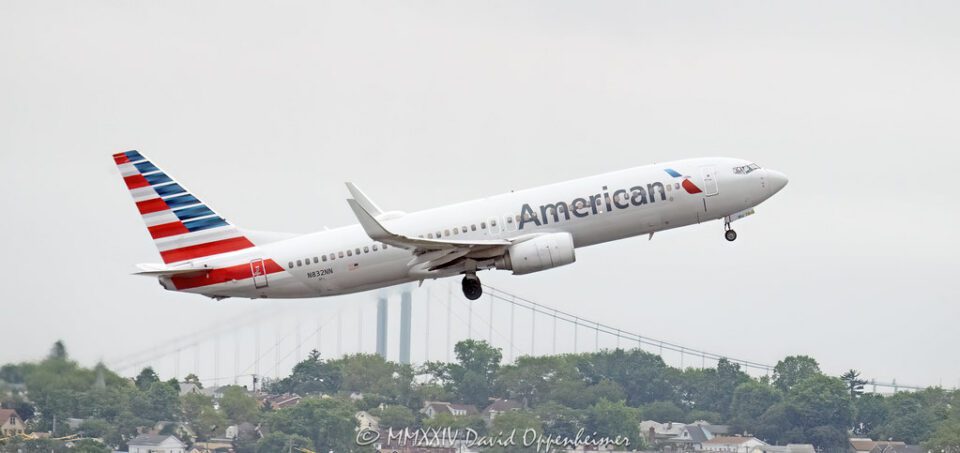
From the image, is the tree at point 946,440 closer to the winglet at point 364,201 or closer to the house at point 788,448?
the house at point 788,448

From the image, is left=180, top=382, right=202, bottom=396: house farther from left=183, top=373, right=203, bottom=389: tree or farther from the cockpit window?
the cockpit window

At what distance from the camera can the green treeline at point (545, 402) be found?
11788cm

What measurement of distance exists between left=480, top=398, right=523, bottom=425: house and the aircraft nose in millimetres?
51477

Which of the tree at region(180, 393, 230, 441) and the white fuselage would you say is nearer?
the white fuselage

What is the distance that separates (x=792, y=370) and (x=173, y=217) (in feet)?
266

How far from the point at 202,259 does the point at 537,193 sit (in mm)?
15097

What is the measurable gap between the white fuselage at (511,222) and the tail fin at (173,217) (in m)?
1.34

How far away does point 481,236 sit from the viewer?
76.4 meters

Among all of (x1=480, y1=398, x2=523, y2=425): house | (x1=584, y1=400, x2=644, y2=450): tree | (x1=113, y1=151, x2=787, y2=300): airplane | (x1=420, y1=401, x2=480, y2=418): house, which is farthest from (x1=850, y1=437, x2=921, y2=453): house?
(x1=113, y1=151, x2=787, y2=300): airplane

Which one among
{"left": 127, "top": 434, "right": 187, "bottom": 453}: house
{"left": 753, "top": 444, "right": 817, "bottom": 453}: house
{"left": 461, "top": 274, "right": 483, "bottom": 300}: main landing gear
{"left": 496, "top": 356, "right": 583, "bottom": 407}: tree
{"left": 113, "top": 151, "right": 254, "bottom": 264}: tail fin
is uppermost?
{"left": 113, "top": 151, "right": 254, "bottom": 264}: tail fin

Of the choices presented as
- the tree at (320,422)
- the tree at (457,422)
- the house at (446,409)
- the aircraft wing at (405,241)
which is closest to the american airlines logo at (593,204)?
the aircraft wing at (405,241)

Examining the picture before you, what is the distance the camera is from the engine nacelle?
75.3 metres

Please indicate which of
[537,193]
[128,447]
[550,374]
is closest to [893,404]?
[550,374]

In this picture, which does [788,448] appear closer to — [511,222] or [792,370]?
[792,370]
